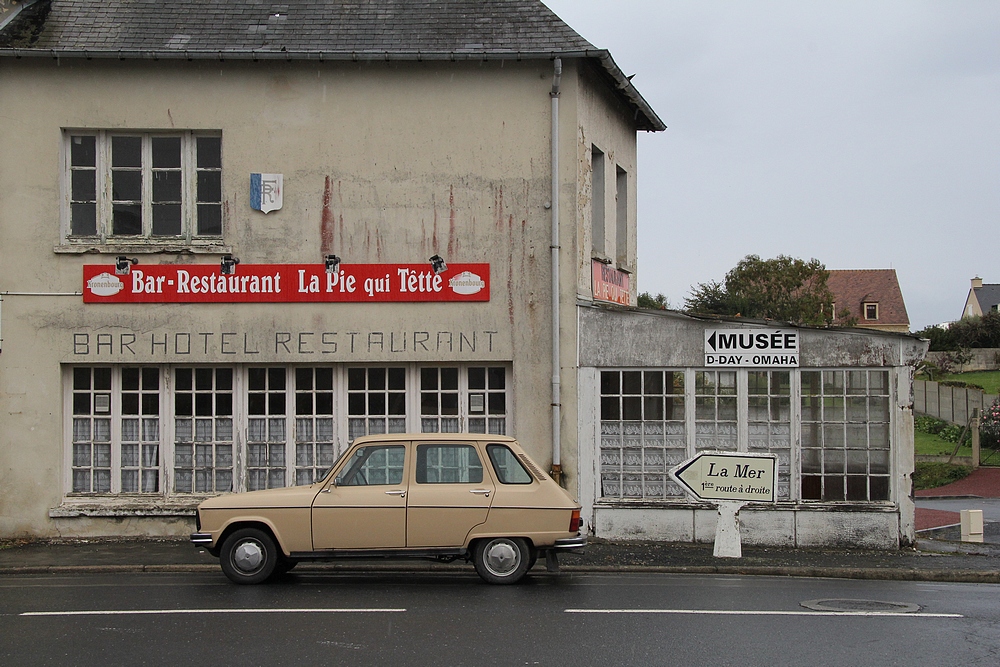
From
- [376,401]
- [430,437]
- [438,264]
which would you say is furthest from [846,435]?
[376,401]

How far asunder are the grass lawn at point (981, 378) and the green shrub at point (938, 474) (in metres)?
22.2

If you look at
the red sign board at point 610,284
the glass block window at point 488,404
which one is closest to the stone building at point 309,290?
the glass block window at point 488,404

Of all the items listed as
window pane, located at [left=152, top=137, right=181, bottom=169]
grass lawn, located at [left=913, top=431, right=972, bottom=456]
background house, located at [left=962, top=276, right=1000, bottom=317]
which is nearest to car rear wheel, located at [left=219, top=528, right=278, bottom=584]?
window pane, located at [left=152, top=137, right=181, bottom=169]

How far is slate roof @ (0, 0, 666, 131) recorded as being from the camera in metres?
13.9

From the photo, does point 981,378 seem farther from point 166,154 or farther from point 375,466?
point 375,466

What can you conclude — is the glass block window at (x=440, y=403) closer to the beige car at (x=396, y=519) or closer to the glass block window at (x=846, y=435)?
the beige car at (x=396, y=519)

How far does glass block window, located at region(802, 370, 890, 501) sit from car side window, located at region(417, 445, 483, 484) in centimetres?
516

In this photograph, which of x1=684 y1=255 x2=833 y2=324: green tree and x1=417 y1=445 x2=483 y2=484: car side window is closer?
x1=417 y1=445 x2=483 y2=484: car side window

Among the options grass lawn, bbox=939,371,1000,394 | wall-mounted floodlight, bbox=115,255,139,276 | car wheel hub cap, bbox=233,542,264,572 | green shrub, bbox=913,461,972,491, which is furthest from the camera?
grass lawn, bbox=939,371,1000,394

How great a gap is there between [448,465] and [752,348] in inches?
196

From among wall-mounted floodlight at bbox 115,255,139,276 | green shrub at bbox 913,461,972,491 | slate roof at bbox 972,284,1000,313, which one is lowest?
green shrub at bbox 913,461,972,491

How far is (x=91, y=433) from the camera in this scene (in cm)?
1434

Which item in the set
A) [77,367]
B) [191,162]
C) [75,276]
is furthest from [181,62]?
[77,367]

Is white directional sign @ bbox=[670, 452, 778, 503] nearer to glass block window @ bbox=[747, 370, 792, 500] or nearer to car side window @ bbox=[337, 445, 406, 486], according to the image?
glass block window @ bbox=[747, 370, 792, 500]
